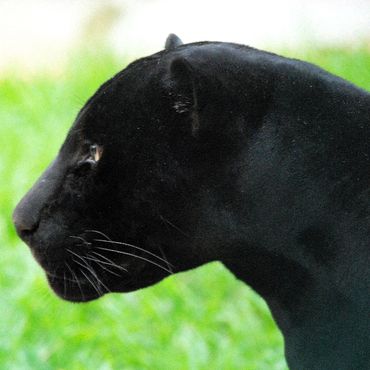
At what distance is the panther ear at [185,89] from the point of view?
2305mm

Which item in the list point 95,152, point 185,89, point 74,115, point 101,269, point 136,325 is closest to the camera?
point 185,89

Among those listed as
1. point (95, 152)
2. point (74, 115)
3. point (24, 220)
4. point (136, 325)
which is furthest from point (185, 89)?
point (74, 115)

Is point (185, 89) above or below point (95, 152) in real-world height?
above

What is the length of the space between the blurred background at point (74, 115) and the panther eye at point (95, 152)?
57 cm

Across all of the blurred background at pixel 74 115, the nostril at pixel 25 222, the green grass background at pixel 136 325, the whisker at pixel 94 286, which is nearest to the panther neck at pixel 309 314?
the whisker at pixel 94 286

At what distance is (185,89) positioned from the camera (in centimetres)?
232

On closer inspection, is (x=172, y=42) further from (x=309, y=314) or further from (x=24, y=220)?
(x=309, y=314)

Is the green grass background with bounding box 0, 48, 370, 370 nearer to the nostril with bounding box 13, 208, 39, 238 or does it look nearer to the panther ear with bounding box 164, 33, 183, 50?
the panther ear with bounding box 164, 33, 183, 50

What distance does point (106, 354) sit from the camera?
3514 mm

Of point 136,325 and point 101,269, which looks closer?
point 101,269

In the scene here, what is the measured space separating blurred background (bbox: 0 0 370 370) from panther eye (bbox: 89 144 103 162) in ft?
1.87

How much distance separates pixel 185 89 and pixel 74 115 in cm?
414

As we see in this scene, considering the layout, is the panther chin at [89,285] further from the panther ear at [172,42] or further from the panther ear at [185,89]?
the panther ear at [172,42]

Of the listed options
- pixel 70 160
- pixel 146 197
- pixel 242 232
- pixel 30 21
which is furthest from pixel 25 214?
pixel 30 21
